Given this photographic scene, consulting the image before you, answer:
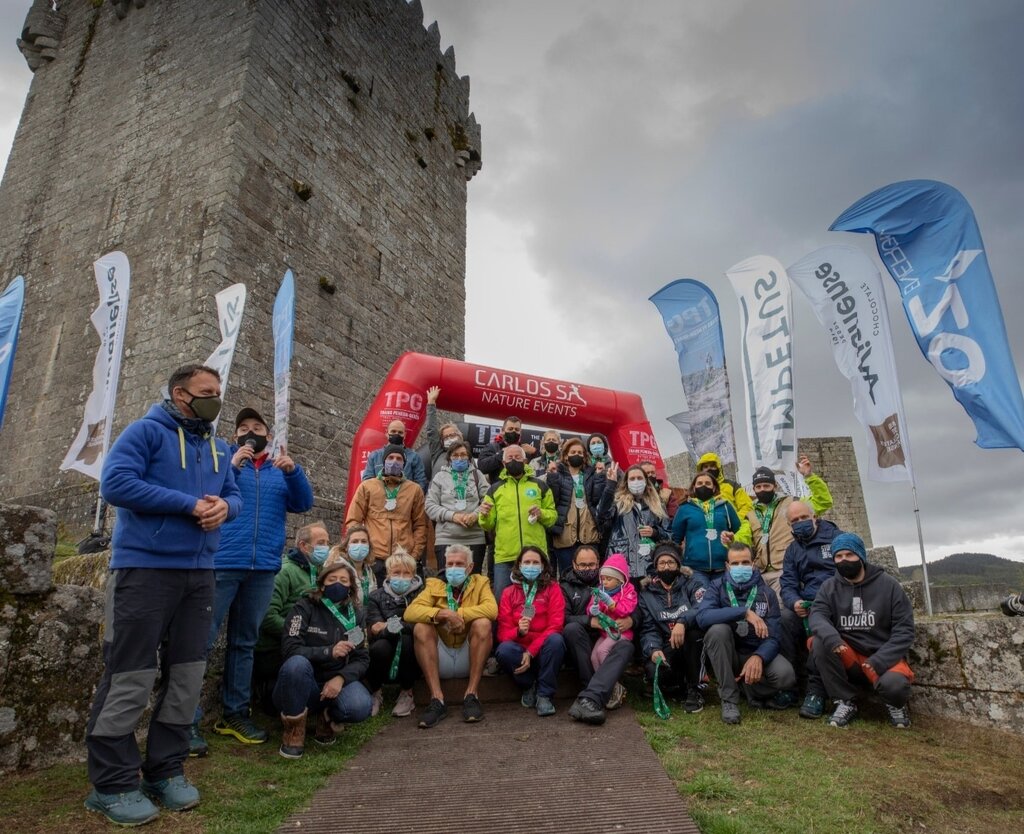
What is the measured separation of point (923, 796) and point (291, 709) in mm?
3192

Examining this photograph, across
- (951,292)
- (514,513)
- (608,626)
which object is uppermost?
(951,292)

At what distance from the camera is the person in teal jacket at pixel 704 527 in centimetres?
536

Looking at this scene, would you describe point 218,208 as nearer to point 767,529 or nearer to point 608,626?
point 608,626

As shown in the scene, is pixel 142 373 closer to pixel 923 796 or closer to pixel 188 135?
pixel 188 135

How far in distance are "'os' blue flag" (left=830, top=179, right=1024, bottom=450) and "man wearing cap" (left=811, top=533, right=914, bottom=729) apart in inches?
63.8

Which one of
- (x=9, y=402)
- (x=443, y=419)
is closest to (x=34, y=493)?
(x=9, y=402)

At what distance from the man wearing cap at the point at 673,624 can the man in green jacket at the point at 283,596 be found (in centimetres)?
240

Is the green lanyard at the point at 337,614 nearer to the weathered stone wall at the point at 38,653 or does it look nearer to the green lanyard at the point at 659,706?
the weathered stone wall at the point at 38,653

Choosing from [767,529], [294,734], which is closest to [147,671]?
[294,734]

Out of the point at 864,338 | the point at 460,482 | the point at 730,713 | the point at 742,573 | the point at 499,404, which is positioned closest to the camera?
the point at 730,713

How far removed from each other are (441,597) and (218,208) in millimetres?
7161

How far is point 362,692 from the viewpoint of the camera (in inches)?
161

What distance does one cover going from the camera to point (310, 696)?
Result: 3936mm

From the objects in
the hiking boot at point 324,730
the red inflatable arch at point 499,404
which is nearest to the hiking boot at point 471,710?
the hiking boot at point 324,730
